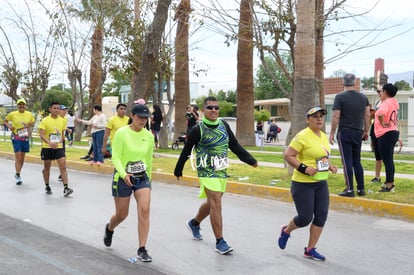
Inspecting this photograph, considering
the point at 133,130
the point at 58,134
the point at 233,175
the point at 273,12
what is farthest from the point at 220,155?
the point at 273,12

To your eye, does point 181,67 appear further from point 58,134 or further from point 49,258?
point 49,258

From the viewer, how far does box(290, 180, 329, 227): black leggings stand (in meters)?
6.14

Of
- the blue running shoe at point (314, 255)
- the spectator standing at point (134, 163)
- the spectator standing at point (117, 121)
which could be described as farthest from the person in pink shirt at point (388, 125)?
the spectator standing at point (117, 121)

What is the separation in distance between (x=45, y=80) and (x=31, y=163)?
12.0m

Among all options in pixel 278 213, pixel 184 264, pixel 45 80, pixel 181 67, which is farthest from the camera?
pixel 45 80

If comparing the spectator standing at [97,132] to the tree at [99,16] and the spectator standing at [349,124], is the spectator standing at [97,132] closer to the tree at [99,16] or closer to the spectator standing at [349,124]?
the tree at [99,16]

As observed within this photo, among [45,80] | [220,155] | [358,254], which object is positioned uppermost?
[45,80]

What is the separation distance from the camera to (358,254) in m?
6.71

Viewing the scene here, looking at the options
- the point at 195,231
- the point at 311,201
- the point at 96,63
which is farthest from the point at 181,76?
the point at 311,201

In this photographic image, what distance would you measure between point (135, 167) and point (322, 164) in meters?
2.04

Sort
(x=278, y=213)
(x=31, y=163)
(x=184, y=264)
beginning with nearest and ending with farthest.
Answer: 1. (x=184, y=264)
2. (x=278, y=213)
3. (x=31, y=163)

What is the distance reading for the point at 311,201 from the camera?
242 inches

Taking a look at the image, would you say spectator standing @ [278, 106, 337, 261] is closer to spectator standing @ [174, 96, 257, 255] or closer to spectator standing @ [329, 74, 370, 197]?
spectator standing @ [174, 96, 257, 255]

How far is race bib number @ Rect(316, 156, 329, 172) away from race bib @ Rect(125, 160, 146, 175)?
6.32 ft
